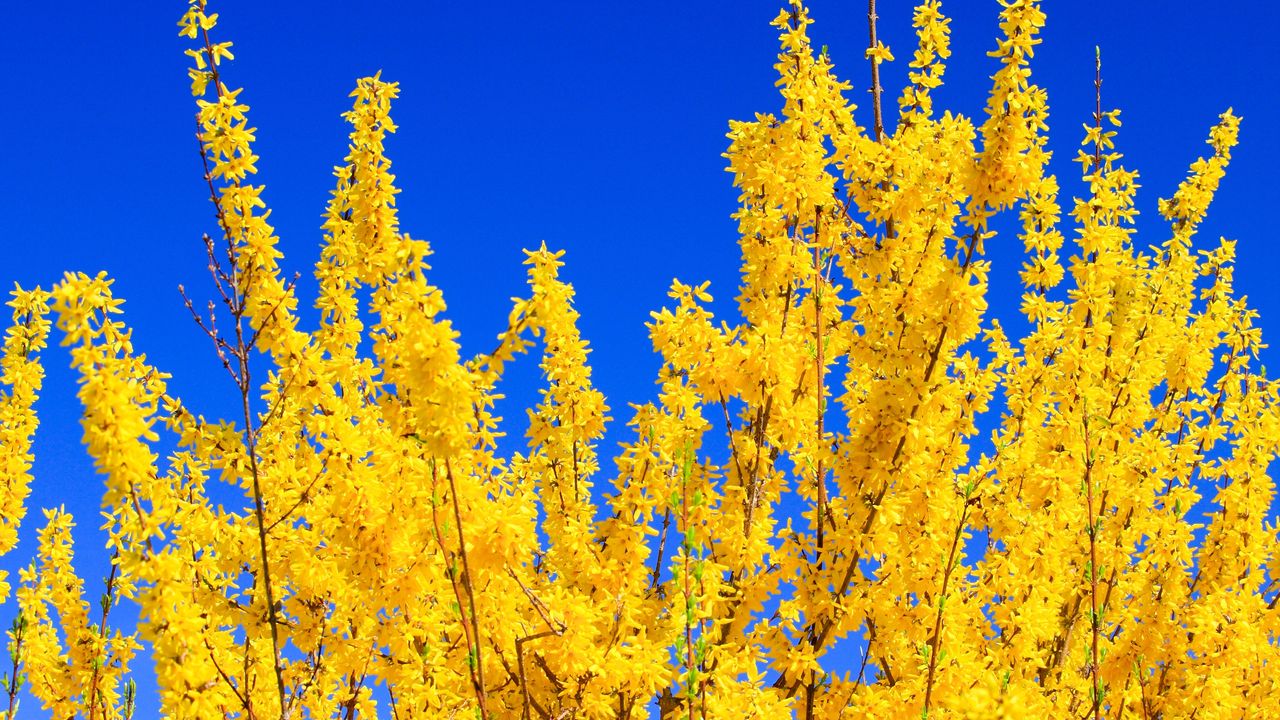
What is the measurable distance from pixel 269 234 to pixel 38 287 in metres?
3.18

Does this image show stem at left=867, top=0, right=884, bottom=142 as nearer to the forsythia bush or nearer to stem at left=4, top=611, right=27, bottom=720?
the forsythia bush

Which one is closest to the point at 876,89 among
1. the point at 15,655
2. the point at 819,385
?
the point at 819,385

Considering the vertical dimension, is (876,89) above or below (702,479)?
above

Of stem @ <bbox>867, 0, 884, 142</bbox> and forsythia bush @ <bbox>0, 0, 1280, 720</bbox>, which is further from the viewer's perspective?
stem @ <bbox>867, 0, 884, 142</bbox>

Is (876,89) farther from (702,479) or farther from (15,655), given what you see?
(15,655)

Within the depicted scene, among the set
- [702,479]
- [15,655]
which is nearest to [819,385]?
[702,479]

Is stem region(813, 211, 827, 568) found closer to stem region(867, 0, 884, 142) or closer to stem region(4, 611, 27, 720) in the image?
stem region(867, 0, 884, 142)

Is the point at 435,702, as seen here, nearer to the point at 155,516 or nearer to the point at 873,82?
the point at 155,516

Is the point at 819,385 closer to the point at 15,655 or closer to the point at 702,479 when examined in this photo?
the point at 702,479

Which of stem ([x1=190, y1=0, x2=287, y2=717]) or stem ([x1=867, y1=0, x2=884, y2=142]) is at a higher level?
stem ([x1=867, y1=0, x2=884, y2=142])

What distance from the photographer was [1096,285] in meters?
7.39

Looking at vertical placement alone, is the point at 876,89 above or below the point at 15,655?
above

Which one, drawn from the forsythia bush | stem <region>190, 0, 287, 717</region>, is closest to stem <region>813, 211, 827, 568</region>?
the forsythia bush

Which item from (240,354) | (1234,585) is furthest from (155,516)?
(1234,585)
